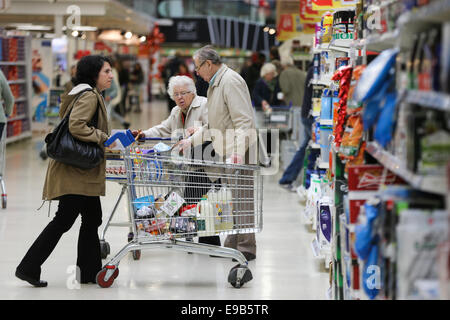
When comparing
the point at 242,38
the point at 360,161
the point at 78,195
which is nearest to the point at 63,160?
the point at 78,195

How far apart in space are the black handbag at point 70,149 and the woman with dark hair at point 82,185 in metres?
0.05

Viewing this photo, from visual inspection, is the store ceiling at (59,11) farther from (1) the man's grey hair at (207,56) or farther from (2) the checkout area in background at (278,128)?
(1) the man's grey hair at (207,56)

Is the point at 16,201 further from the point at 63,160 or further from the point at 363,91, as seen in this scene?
the point at 363,91

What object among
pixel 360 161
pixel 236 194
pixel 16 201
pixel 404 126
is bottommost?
pixel 16 201

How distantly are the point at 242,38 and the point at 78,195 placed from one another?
3637 cm

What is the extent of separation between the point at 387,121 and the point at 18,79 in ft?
47.5

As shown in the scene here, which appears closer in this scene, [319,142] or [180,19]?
[319,142]

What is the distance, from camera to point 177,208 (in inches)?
198

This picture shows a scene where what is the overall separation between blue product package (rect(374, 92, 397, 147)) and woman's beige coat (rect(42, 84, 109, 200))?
7.77 ft

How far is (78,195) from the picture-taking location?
16.8 ft

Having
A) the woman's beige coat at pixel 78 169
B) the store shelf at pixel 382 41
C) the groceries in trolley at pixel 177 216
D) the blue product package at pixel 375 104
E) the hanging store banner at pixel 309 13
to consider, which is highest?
the hanging store banner at pixel 309 13

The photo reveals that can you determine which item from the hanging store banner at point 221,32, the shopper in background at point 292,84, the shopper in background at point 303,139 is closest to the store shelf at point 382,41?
the shopper in background at point 303,139

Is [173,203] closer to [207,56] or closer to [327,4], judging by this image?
[207,56]

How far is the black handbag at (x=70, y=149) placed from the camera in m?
4.97
